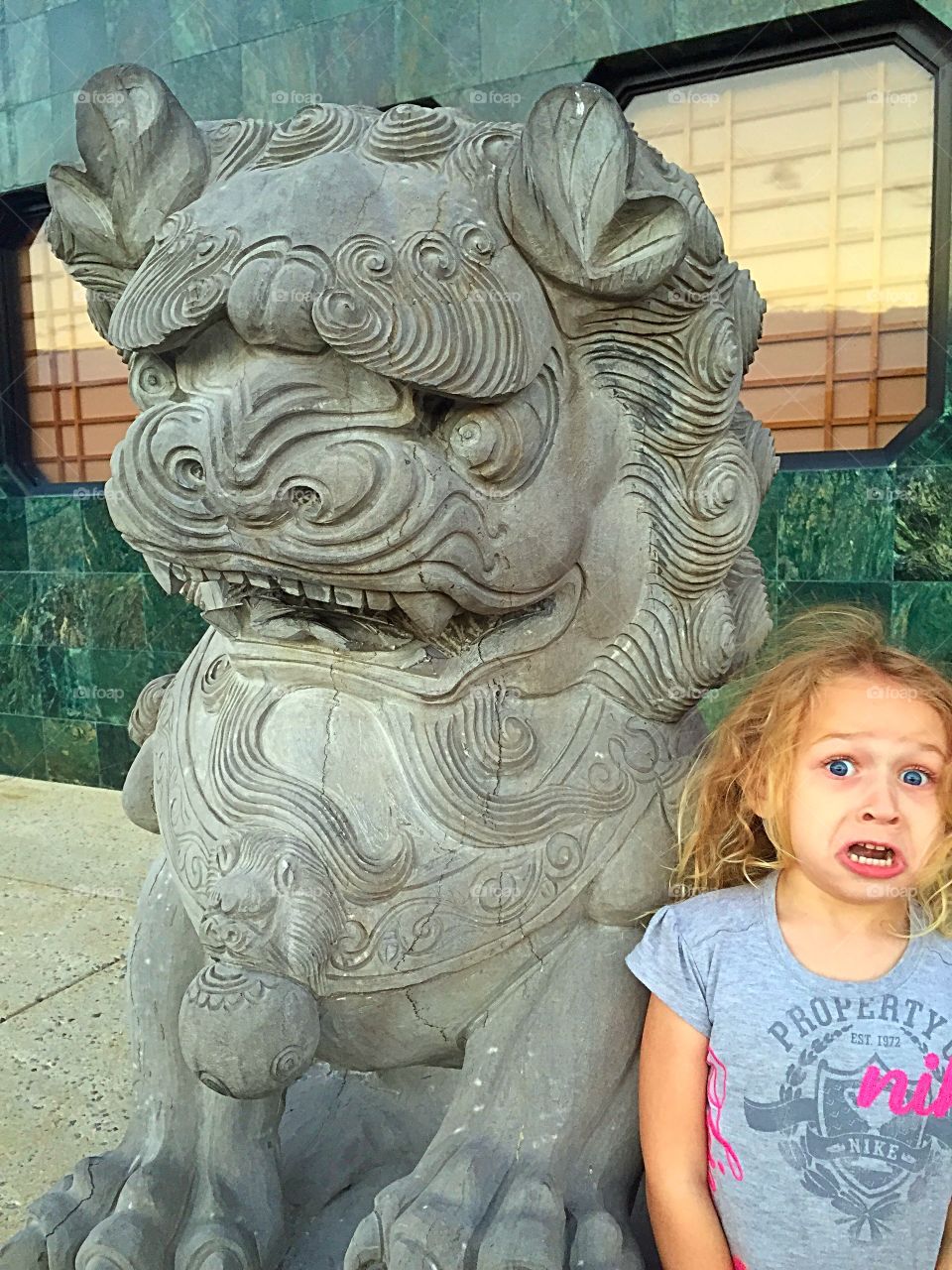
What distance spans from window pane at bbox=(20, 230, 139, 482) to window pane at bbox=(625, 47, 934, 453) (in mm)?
2600

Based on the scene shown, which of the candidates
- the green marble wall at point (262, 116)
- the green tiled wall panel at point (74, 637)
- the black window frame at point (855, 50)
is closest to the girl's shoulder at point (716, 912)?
the green marble wall at point (262, 116)

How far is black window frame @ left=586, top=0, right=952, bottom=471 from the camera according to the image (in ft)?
10.3

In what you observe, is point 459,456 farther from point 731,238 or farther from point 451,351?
point 731,238

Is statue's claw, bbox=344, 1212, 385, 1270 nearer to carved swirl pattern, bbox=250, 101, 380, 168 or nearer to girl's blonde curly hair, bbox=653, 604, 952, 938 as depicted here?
girl's blonde curly hair, bbox=653, 604, 952, 938

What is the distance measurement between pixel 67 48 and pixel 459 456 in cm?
425

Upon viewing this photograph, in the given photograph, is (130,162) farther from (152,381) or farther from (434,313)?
(434,313)

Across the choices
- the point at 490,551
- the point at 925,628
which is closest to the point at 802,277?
the point at 925,628

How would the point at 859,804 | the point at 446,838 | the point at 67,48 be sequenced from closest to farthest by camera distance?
the point at 859,804, the point at 446,838, the point at 67,48

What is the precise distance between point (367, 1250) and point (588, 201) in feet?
3.33

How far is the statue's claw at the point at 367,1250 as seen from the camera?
3.46 feet

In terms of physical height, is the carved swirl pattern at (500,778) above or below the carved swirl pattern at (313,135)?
below

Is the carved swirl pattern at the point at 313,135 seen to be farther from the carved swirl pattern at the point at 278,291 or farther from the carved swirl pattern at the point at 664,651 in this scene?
the carved swirl pattern at the point at 664,651

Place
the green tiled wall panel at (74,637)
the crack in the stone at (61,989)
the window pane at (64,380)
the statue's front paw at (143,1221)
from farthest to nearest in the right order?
the window pane at (64,380), the green tiled wall panel at (74,637), the crack in the stone at (61,989), the statue's front paw at (143,1221)

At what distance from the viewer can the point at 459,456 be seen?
1081 millimetres
